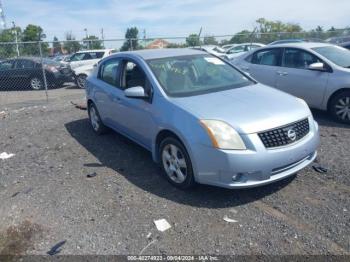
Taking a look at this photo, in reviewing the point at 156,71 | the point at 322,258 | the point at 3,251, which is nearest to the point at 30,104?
the point at 156,71

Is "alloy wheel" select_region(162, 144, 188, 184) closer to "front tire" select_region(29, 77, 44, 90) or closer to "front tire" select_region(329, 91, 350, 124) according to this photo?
"front tire" select_region(329, 91, 350, 124)

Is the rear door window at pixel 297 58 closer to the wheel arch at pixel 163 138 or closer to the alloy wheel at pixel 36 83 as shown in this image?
the wheel arch at pixel 163 138

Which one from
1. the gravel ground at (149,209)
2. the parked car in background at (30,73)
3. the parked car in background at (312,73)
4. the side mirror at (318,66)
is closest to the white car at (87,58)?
the parked car in background at (30,73)

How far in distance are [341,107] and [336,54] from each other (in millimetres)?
1220

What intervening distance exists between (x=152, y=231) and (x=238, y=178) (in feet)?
3.46

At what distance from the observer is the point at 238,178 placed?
3621 millimetres

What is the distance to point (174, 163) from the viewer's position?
418 cm

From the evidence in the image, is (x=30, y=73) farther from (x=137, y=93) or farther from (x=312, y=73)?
(x=312, y=73)

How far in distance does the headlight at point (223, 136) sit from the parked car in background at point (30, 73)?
1242cm

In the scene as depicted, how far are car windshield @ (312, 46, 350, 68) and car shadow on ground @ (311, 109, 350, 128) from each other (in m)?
1.06

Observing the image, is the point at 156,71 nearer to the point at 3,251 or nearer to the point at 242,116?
the point at 242,116

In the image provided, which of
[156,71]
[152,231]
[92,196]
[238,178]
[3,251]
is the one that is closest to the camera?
[3,251]

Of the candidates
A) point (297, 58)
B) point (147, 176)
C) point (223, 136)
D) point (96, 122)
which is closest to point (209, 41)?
point (297, 58)

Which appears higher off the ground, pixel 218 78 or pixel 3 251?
pixel 218 78
